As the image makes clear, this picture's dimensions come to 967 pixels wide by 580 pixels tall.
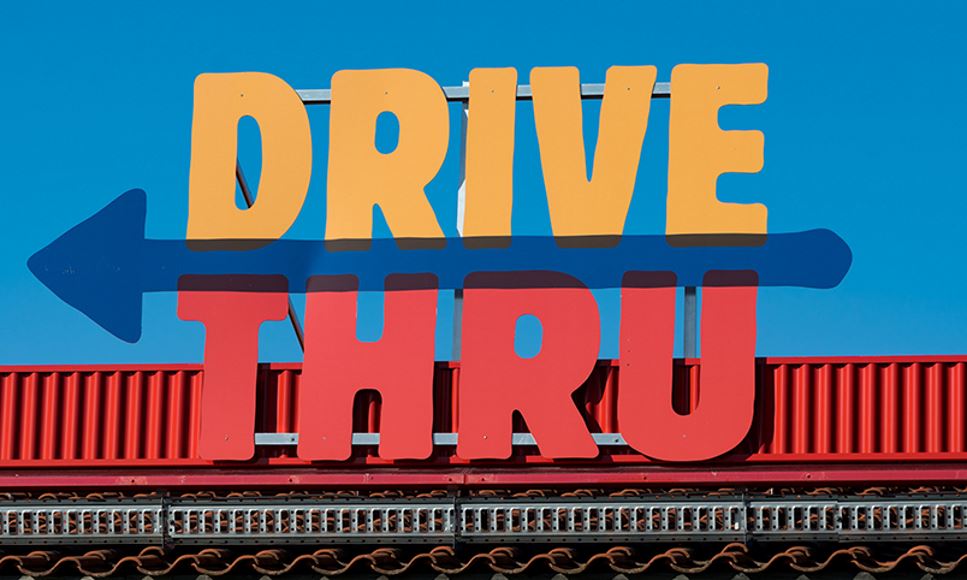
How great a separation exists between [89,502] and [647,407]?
759cm

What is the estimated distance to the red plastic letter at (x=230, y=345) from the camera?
28.0m

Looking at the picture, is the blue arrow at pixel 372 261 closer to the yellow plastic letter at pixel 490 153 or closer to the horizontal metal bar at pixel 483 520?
the yellow plastic letter at pixel 490 153

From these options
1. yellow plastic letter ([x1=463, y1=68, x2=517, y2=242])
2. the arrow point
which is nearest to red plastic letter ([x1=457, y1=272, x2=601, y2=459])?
yellow plastic letter ([x1=463, y1=68, x2=517, y2=242])

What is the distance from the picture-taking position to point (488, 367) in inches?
1117

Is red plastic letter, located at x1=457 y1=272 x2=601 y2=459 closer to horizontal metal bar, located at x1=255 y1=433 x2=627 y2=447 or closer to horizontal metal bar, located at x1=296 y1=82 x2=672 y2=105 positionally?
horizontal metal bar, located at x1=255 y1=433 x2=627 y2=447

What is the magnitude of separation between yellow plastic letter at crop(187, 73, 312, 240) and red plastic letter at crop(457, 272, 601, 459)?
125 inches

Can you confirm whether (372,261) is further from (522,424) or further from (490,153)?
(522,424)

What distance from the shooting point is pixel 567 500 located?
2662 cm

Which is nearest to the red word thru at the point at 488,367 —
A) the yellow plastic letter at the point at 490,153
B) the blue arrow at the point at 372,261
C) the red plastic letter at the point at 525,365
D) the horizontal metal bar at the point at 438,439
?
the red plastic letter at the point at 525,365

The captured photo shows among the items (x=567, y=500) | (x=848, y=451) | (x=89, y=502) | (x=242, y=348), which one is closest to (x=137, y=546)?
(x=89, y=502)

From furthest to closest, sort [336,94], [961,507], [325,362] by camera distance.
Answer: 1. [336,94]
2. [325,362]
3. [961,507]

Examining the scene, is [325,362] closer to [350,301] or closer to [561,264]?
[350,301]

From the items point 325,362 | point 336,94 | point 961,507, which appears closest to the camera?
point 961,507

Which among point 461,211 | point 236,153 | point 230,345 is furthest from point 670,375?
point 236,153
